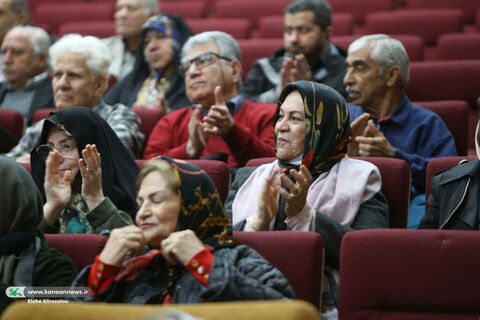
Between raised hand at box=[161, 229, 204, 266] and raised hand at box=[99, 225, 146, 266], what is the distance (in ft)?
0.22

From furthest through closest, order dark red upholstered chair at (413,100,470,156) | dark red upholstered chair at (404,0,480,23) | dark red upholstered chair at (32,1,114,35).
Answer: dark red upholstered chair at (32,1,114,35) < dark red upholstered chair at (404,0,480,23) < dark red upholstered chair at (413,100,470,156)

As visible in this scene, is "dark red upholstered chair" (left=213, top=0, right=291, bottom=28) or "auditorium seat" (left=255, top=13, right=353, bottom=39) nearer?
"auditorium seat" (left=255, top=13, right=353, bottom=39)

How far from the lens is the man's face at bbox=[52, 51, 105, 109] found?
3.27 m

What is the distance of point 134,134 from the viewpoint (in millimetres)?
3125

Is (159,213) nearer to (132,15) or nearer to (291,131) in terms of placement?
(291,131)

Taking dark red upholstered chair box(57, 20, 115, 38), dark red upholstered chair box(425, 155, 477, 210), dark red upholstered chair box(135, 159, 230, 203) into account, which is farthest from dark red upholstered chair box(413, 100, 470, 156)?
dark red upholstered chair box(57, 20, 115, 38)

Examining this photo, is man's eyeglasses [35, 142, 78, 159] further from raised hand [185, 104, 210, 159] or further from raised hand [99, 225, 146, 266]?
raised hand [99, 225, 146, 266]

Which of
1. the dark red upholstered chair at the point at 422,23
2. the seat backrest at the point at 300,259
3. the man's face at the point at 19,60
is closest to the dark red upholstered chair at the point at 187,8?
the dark red upholstered chair at the point at 422,23

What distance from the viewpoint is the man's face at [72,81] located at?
3273 mm

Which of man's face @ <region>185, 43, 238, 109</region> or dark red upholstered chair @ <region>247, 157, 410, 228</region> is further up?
man's face @ <region>185, 43, 238, 109</region>

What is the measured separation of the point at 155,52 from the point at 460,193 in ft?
6.58

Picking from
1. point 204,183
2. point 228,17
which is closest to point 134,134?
point 204,183

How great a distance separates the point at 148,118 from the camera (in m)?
3.32

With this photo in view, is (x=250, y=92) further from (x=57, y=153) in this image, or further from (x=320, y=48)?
(x=57, y=153)
